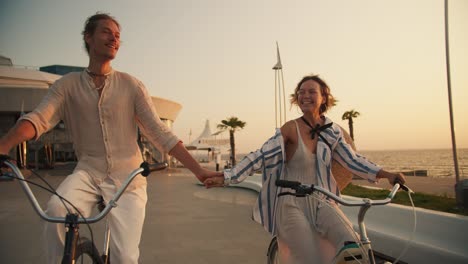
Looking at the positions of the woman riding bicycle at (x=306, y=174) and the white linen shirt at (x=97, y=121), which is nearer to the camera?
the white linen shirt at (x=97, y=121)

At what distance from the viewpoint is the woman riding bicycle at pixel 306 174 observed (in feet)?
8.95

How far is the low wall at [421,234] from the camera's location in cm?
431

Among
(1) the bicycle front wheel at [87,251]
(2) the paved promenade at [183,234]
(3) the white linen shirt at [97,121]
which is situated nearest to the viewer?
(1) the bicycle front wheel at [87,251]

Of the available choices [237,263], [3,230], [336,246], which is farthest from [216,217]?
[336,246]

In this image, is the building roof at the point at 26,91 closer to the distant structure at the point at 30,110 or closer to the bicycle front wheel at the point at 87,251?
the distant structure at the point at 30,110

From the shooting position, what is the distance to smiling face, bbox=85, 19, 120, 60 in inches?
102

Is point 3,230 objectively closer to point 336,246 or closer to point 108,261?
point 108,261

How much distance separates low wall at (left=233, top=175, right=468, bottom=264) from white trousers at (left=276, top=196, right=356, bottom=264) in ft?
6.31

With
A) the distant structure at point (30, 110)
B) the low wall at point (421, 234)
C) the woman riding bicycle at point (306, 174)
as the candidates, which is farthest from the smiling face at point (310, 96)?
the distant structure at point (30, 110)

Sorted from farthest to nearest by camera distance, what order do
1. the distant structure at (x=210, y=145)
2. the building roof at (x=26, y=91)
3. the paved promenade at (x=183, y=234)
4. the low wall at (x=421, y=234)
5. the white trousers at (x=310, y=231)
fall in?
the distant structure at (x=210, y=145)
the building roof at (x=26, y=91)
the paved promenade at (x=183, y=234)
the low wall at (x=421, y=234)
the white trousers at (x=310, y=231)

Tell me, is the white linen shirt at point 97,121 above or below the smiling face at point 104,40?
below

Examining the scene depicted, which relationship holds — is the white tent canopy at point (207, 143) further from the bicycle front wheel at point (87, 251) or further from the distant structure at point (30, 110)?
the bicycle front wheel at point (87, 251)

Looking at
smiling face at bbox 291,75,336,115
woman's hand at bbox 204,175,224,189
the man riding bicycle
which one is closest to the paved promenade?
woman's hand at bbox 204,175,224,189

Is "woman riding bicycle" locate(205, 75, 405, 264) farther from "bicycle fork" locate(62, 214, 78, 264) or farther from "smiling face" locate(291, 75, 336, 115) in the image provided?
"bicycle fork" locate(62, 214, 78, 264)
